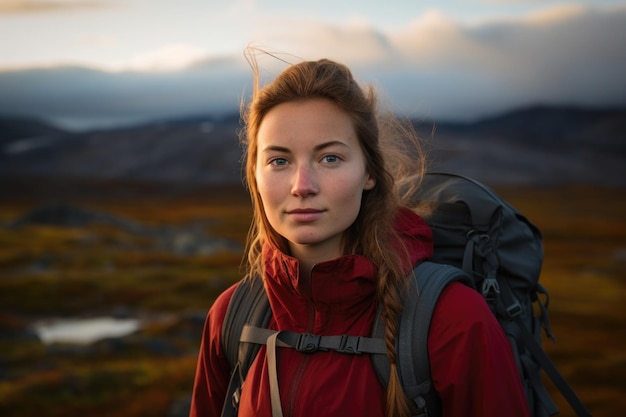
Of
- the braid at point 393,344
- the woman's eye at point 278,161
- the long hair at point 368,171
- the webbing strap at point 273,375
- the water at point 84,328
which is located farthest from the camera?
the water at point 84,328

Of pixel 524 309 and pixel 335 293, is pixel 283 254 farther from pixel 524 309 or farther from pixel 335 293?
pixel 524 309

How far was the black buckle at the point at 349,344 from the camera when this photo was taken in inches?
120

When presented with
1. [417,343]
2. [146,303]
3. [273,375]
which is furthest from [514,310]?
[146,303]

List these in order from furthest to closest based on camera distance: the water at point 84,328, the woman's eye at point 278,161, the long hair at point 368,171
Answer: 1. the water at point 84,328
2. the woman's eye at point 278,161
3. the long hair at point 368,171

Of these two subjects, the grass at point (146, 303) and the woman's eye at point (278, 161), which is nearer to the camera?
the woman's eye at point (278, 161)

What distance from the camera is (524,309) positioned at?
3.70m

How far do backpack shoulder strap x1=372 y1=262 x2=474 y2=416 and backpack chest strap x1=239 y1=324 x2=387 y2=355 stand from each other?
50mm

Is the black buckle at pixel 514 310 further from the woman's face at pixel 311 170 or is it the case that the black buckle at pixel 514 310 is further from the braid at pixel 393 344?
the woman's face at pixel 311 170

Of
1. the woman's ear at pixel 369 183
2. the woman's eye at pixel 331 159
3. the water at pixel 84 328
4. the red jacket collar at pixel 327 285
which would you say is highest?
the woman's eye at pixel 331 159

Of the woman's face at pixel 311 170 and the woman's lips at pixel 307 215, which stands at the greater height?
the woman's face at pixel 311 170

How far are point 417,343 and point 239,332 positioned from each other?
1093 mm

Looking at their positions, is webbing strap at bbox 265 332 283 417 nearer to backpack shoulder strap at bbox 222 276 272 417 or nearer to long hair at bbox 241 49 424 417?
backpack shoulder strap at bbox 222 276 272 417

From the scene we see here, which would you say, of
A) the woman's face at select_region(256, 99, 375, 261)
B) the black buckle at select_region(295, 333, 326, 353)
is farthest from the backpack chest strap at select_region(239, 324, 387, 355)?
the woman's face at select_region(256, 99, 375, 261)

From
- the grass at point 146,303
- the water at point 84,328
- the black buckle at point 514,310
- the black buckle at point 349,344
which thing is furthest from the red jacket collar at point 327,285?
the water at point 84,328
